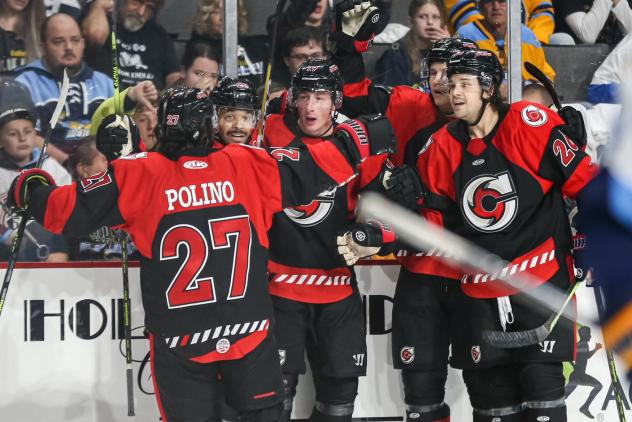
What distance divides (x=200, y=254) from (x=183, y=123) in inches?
15.7

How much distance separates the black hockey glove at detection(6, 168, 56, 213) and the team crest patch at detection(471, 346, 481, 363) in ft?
5.00

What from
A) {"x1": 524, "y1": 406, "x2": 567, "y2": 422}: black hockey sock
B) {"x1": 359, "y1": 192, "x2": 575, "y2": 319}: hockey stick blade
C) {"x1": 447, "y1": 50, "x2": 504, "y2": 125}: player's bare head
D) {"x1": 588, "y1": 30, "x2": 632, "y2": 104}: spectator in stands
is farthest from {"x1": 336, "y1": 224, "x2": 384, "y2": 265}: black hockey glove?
{"x1": 588, "y1": 30, "x2": 632, "y2": 104}: spectator in stands

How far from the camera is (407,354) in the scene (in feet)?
12.4

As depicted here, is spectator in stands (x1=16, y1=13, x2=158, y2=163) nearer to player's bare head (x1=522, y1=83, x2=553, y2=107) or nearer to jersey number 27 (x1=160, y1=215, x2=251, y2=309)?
jersey number 27 (x1=160, y1=215, x2=251, y2=309)

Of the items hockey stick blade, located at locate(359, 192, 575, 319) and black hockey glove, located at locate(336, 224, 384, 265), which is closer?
black hockey glove, located at locate(336, 224, 384, 265)

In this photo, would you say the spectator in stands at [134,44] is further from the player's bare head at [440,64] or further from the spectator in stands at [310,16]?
the player's bare head at [440,64]

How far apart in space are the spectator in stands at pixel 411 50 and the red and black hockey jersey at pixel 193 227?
137 centimetres

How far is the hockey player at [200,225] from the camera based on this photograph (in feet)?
10.1

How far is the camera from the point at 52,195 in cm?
312

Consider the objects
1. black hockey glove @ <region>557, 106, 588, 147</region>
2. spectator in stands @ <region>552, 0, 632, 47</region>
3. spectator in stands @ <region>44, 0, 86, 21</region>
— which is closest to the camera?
black hockey glove @ <region>557, 106, 588, 147</region>

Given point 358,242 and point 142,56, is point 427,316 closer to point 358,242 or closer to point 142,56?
point 358,242

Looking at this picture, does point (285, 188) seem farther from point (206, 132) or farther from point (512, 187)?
point (512, 187)

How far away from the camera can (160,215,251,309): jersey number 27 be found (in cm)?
308

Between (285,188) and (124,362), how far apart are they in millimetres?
1277
